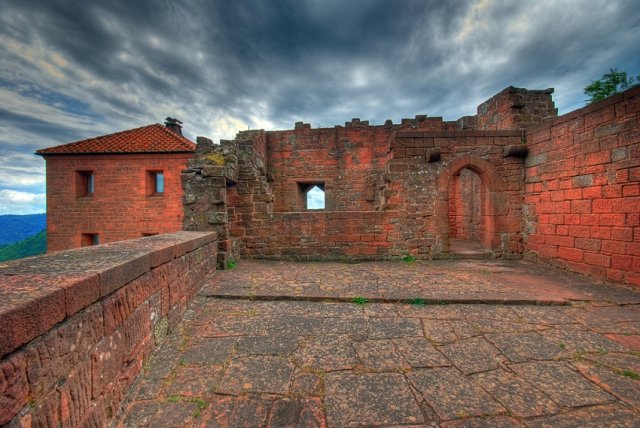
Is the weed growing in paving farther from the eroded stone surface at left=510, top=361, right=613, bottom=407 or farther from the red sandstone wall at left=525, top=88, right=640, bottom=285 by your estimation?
the red sandstone wall at left=525, top=88, right=640, bottom=285

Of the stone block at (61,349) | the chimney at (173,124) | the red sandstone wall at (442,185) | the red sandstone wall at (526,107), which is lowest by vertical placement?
the stone block at (61,349)

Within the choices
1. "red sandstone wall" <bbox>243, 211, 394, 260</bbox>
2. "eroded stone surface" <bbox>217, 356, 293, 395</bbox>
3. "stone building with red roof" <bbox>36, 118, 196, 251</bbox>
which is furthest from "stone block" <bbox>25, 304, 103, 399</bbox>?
"stone building with red roof" <bbox>36, 118, 196, 251</bbox>

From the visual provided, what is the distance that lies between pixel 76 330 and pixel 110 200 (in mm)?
14167

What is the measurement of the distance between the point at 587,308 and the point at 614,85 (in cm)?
1916

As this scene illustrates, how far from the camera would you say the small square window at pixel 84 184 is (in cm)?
1269

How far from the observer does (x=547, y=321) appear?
2.91 metres

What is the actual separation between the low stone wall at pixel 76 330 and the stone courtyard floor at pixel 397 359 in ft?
0.90

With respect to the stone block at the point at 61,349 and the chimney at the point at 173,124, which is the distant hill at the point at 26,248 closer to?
the chimney at the point at 173,124

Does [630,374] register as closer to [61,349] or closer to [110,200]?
[61,349]

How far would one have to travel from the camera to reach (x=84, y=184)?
12.9 metres

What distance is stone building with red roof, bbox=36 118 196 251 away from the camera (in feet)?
40.8

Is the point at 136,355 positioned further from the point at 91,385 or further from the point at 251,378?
the point at 251,378

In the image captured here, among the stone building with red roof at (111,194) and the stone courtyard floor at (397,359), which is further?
the stone building with red roof at (111,194)

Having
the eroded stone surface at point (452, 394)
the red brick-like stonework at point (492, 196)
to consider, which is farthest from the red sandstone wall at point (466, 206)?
the eroded stone surface at point (452, 394)
